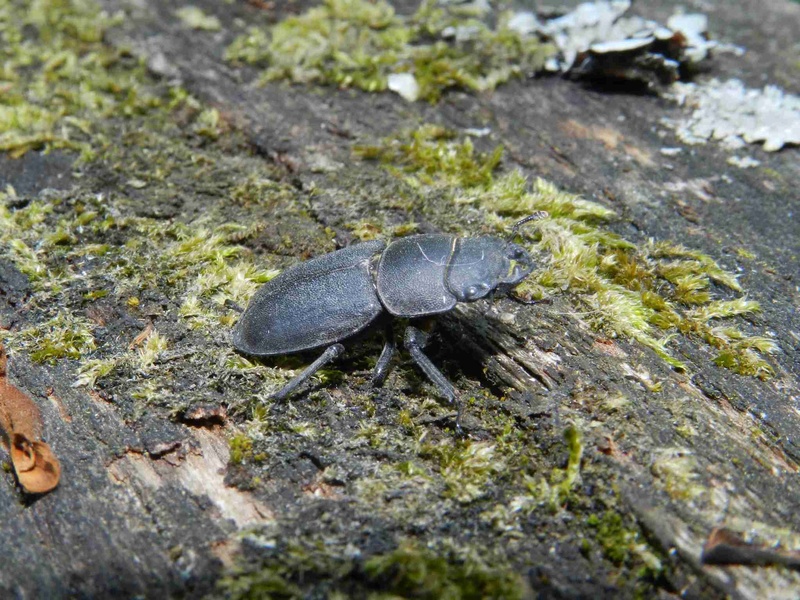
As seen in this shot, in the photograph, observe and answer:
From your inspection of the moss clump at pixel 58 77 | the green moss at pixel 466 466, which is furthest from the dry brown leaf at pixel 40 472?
the moss clump at pixel 58 77

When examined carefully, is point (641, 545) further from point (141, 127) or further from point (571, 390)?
point (141, 127)

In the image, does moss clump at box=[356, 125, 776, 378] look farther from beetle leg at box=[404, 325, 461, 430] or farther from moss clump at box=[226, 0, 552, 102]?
moss clump at box=[226, 0, 552, 102]

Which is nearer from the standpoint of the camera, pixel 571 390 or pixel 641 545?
pixel 641 545

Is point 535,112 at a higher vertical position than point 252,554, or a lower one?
higher

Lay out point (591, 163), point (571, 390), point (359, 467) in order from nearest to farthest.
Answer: point (359, 467) < point (571, 390) < point (591, 163)

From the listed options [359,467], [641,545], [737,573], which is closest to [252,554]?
[359,467]

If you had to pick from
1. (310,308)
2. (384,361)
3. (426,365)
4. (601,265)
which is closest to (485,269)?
(426,365)

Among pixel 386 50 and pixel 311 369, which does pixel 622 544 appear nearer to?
pixel 311 369
